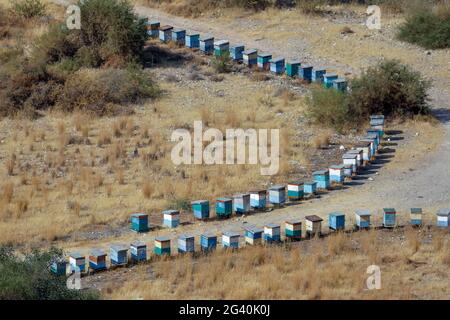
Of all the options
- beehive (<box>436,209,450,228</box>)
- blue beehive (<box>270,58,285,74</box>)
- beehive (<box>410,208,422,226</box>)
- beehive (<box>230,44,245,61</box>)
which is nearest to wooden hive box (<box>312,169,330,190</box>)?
beehive (<box>410,208,422,226</box>)

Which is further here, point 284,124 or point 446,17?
point 446,17

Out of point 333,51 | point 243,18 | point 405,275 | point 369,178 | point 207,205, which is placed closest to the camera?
point 405,275

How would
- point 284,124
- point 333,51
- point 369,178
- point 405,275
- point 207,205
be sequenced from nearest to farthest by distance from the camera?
point 405,275, point 207,205, point 369,178, point 284,124, point 333,51

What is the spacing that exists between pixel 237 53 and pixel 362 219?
13555 millimetres

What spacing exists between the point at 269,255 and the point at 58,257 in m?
4.00

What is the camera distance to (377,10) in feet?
126

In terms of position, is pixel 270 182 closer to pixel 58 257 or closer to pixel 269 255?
pixel 269 255

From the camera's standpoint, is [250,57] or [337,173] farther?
[250,57]

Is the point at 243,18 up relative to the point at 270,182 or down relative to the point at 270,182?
up

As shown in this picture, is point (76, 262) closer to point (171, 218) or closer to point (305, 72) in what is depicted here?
point (171, 218)

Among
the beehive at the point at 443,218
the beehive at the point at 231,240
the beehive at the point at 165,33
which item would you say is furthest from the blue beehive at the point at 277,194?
the beehive at the point at 165,33

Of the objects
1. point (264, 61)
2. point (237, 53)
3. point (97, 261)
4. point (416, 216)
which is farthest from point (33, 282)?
point (237, 53)

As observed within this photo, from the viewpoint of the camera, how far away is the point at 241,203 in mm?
21344
